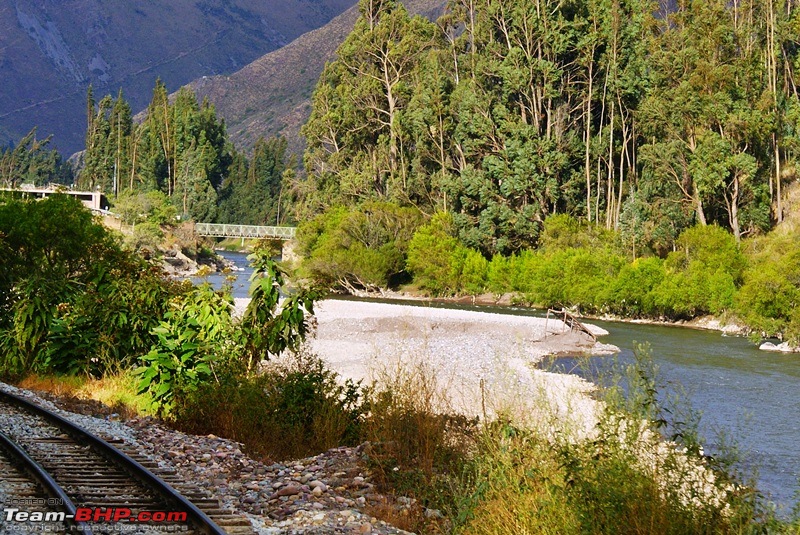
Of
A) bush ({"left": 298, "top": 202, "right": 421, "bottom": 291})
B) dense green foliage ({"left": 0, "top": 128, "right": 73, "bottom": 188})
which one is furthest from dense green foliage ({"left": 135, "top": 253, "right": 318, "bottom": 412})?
dense green foliage ({"left": 0, "top": 128, "right": 73, "bottom": 188})

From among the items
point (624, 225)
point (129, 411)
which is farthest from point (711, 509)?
point (624, 225)

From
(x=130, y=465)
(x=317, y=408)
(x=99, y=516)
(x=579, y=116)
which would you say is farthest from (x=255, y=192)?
(x=99, y=516)

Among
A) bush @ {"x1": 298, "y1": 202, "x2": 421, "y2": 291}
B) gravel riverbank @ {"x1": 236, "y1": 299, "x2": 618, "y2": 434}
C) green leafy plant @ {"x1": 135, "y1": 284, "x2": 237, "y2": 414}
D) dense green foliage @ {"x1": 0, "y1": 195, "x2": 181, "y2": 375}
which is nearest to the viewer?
green leafy plant @ {"x1": 135, "y1": 284, "x2": 237, "y2": 414}

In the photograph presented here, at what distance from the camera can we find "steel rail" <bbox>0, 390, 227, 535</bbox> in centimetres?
702

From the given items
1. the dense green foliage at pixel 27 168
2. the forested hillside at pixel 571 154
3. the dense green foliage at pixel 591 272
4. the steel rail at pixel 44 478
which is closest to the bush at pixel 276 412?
the steel rail at pixel 44 478

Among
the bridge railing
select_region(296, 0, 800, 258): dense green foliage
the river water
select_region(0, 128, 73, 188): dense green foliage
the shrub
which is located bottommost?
the river water

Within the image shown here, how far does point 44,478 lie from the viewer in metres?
8.06

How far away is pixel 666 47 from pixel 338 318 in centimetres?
2944

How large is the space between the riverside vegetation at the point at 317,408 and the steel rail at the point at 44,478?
2.57m

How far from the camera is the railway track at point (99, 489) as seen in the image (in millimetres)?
7105

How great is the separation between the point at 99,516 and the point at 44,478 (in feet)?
3.74

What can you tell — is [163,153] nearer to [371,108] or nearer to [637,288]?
[371,108]

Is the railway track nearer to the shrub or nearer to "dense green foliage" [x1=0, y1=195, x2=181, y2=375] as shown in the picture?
"dense green foliage" [x1=0, y1=195, x2=181, y2=375]

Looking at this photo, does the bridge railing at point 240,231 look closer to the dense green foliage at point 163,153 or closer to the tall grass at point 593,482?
the dense green foliage at point 163,153
